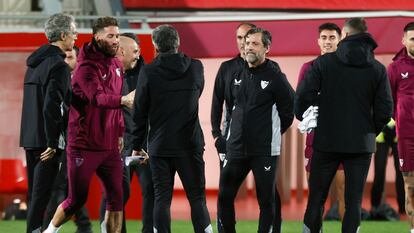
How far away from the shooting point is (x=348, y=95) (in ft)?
30.9

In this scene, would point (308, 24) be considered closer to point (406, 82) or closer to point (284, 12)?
point (284, 12)

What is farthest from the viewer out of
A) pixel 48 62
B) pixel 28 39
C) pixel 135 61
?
pixel 28 39

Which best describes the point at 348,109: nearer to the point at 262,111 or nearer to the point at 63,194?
the point at 262,111

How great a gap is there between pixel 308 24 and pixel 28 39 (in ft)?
13.2

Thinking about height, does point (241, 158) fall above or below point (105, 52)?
below

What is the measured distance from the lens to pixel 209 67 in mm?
17953

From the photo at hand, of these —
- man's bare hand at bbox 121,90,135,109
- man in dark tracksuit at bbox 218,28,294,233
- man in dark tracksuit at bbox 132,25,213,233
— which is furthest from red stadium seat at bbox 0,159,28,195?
man's bare hand at bbox 121,90,135,109

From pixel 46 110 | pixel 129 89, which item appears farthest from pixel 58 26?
pixel 129 89

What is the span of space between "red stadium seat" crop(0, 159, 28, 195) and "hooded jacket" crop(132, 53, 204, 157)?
14.6 ft

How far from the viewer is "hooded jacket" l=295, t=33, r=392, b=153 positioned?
30.9ft

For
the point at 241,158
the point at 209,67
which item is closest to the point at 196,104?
the point at 241,158

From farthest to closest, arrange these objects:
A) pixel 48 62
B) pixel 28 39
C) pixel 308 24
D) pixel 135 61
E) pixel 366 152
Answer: pixel 308 24 → pixel 28 39 → pixel 135 61 → pixel 48 62 → pixel 366 152

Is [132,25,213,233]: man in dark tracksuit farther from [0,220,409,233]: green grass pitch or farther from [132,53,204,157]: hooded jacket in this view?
[0,220,409,233]: green grass pitch

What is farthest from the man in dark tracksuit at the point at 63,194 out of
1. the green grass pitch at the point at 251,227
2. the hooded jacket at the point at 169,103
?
the hooded jacket at the point at 169,103
